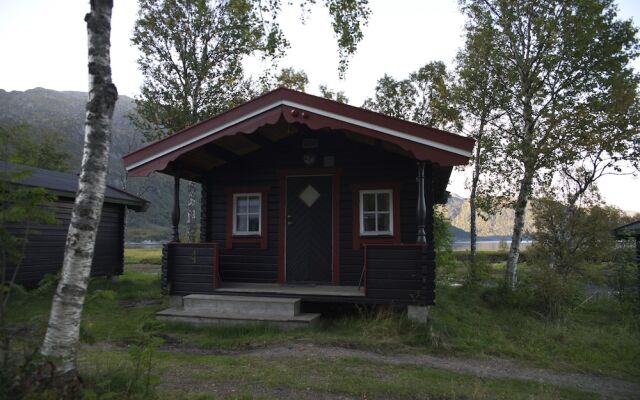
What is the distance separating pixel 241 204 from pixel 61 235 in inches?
208

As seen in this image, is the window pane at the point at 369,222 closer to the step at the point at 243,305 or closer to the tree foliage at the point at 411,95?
the step at the point at 243,305

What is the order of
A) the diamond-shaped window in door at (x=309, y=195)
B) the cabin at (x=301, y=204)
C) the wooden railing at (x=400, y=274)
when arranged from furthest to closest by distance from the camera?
the diamond-shaped window in door at (x=309, y=195) → the cabin at (x=301, y=204) → the wooden railing at (x=400, y=274)

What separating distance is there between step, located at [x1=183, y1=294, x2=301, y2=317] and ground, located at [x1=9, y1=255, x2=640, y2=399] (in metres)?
0.47

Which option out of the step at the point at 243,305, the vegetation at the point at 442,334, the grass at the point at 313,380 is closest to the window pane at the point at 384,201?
the vegetation at the point at 442,334

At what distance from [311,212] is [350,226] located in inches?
32.0

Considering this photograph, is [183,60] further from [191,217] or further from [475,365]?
[475,365]

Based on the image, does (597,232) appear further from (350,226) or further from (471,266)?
(350,226)

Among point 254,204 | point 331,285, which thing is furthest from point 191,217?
point 331,285

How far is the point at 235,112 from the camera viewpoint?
24.4 feet

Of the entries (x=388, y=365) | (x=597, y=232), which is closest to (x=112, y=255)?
(x=388, y=365)

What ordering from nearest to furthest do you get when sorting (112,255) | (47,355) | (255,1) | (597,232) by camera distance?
(47,355), (255,1), (112,255), (597,232)

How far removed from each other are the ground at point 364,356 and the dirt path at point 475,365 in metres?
0.01

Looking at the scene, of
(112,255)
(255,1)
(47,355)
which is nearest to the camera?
(47,355)

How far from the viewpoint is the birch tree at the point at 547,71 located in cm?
1220
